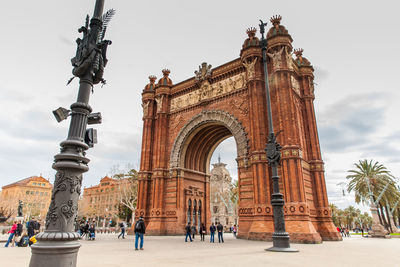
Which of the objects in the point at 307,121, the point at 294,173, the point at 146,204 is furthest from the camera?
the point at 146,204

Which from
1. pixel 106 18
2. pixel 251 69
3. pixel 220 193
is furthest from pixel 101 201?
pixel 106 18

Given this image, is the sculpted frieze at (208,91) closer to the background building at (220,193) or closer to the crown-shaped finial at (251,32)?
the crown-shaped finial at (251,32)

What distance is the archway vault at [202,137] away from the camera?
21011mm

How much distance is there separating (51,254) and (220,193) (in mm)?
63345

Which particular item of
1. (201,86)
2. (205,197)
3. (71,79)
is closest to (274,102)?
(201,86)

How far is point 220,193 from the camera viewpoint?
6444cm

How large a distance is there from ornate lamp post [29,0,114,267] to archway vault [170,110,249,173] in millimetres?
16293

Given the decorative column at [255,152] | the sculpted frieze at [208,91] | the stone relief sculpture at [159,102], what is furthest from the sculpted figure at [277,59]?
the stone relief sculpture at [159,102]

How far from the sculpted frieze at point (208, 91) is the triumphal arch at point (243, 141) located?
A: 98 millimetres

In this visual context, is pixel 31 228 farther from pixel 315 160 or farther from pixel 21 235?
→ pixel 315 160

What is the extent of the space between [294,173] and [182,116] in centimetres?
1275

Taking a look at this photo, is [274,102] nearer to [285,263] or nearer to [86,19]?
[285,263]

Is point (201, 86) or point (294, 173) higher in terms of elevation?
point (201, 86)

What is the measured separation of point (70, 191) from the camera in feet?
12.1
